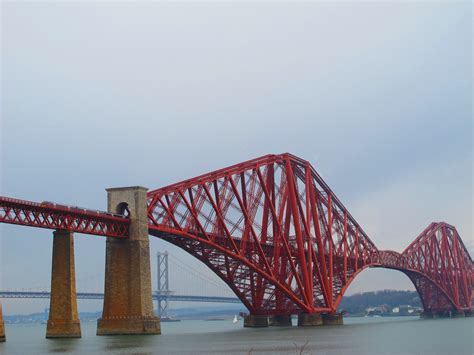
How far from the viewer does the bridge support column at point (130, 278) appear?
66625 mm

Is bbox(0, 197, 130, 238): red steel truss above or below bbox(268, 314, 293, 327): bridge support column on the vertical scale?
above

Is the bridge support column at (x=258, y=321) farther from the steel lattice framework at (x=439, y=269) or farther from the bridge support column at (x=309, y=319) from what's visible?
the steel lattice framework at (x=439, y=269)

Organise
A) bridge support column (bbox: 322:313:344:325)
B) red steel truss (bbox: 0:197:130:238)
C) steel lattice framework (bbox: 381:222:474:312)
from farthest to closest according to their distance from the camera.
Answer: steel lattice framework (bbox: 381:222:474:312)
bridge support column (bbox: 322:313:344:325)
red steel truss (bbox: 0:197:130:238)

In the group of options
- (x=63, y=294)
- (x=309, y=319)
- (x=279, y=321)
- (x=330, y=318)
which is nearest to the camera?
(x=63, y=294)

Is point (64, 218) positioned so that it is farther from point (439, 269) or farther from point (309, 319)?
point (439, 269)

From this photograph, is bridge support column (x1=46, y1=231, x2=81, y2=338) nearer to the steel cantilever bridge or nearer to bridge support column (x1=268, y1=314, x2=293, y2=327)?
the steel cantilever bridge

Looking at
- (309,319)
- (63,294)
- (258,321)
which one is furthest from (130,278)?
(309,319)

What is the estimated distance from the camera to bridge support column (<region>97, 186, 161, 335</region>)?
66.6 metres

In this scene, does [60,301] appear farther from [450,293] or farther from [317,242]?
[450,293]

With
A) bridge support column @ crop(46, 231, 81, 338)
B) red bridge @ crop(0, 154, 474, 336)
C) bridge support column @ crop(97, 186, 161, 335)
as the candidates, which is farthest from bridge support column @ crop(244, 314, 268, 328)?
bridge support column @ crop(46, 231, 81, 338)

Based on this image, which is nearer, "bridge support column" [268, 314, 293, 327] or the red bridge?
the red bridge

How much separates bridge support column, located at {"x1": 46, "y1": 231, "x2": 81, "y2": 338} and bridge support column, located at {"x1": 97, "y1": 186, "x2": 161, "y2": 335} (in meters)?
6.91

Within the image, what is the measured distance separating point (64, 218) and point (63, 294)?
21.4ft

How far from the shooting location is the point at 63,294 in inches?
2341
